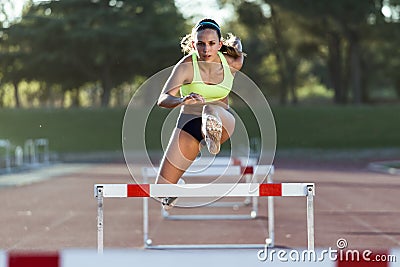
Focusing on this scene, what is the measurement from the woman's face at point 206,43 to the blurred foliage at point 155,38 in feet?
166

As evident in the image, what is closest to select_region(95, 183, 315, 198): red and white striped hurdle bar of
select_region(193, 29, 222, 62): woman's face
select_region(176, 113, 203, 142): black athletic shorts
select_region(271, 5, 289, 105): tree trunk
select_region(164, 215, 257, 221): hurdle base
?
select_region(176, 113, 203, 142): black athletic shorts

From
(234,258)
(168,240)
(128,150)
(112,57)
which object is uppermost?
(112,57)

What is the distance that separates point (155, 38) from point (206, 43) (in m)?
55.6

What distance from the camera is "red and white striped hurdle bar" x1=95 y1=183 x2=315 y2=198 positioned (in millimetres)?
5289

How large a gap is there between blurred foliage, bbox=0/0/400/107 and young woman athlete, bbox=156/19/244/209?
166ft

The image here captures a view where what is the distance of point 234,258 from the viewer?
3064 mm

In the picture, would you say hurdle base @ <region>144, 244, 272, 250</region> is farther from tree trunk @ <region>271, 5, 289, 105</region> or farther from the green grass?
tree trunk @ <region>271, 5, 289, 105</region>

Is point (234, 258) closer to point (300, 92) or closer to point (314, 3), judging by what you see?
point (314, 3)

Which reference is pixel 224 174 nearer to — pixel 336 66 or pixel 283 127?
pixel 283 127

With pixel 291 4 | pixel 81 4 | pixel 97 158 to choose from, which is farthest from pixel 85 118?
pixel 291 4

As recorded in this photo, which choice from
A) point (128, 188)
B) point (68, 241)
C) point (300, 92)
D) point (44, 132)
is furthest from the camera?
point (300, 92)

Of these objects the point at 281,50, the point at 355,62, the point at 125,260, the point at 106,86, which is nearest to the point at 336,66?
the point at 355,62

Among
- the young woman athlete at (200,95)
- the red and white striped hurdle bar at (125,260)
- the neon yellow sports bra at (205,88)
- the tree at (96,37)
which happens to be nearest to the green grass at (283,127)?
the tree at (96,37)

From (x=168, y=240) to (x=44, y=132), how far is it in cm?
4627
